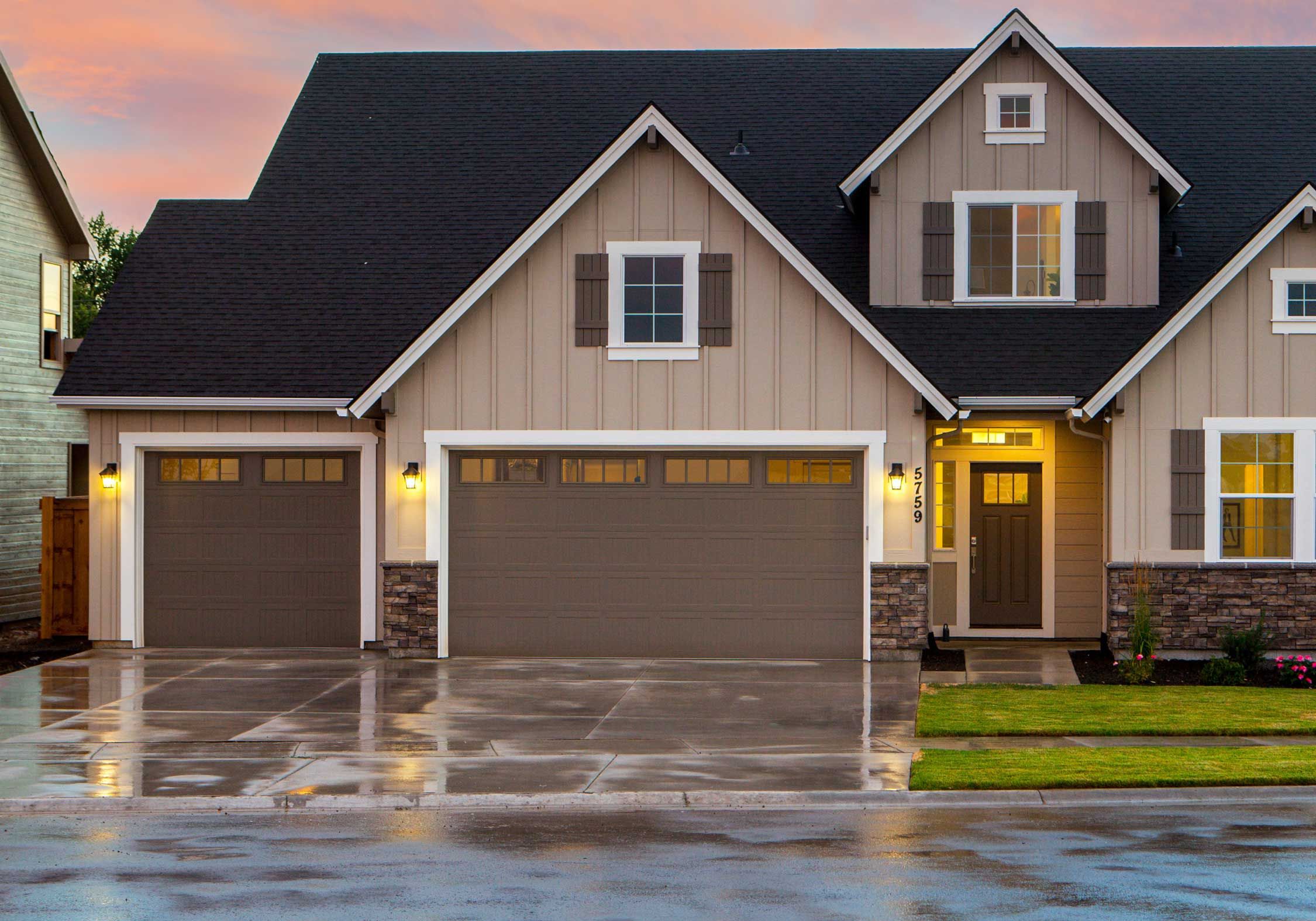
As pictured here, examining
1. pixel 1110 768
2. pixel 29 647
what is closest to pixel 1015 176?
pixel 1110 768

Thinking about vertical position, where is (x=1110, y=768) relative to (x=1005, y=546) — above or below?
below

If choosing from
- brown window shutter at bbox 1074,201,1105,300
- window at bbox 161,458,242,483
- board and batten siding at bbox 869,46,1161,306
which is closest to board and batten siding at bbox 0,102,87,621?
window at bbox 161,458,242,483

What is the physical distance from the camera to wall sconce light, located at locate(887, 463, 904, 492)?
1698cm

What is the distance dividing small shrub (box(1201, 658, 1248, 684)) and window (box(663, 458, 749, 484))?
5554mm

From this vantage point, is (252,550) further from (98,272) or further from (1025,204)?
(98,272)

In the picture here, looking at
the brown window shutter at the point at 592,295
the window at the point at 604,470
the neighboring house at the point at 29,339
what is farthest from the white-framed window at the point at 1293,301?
the neighboring house at the point at 29,339

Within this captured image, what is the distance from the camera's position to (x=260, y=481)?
1866cm

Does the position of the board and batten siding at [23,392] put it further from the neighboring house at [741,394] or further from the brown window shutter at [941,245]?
the brown window shutter at [941,245]

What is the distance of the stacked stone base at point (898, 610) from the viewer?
17125 millimetres

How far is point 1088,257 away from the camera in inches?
742

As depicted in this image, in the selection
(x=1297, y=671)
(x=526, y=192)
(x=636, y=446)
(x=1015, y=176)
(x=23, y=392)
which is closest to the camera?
(x=1297, y=671)

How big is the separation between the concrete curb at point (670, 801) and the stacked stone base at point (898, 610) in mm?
6887

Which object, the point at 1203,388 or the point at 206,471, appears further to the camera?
the point at 206,471

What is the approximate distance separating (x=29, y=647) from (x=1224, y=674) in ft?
48.8
